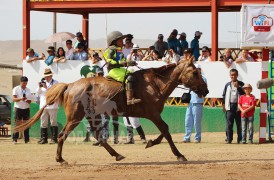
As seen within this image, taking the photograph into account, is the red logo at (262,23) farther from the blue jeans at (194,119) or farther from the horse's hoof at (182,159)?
the horse's hoof at (182,159)

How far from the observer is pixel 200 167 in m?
16.0

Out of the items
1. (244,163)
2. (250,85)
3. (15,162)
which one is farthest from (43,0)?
(244,163)

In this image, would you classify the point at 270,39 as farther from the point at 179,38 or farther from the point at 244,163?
the point at 179,38

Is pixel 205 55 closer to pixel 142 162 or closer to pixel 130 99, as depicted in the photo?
pixel 130 99

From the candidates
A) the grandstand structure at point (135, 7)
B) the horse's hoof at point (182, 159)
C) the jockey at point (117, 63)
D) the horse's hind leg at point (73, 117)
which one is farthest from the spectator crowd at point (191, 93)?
the horse's hoof at point (182, 159)

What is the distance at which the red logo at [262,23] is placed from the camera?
68.3 feet

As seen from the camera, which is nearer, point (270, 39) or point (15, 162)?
point (15, 162)

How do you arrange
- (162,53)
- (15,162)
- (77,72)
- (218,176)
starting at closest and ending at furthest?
(218,176) → (15,162) → (77,72) → (162,53)

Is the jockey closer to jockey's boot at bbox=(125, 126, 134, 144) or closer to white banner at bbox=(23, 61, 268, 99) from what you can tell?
jockey's boot at bbox=(125, 126, 134, 144)

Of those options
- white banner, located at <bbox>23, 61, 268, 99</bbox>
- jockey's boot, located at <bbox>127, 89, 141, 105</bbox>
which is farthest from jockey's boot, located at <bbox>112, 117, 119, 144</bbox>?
jockey's boot, located at <bbox>127, 89, 141, 105</bbox>

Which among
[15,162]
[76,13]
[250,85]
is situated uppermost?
[76,13]

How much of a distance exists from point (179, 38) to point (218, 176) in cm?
1405

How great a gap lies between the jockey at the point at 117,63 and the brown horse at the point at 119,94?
0.50ft

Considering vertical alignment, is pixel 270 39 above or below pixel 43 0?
below
